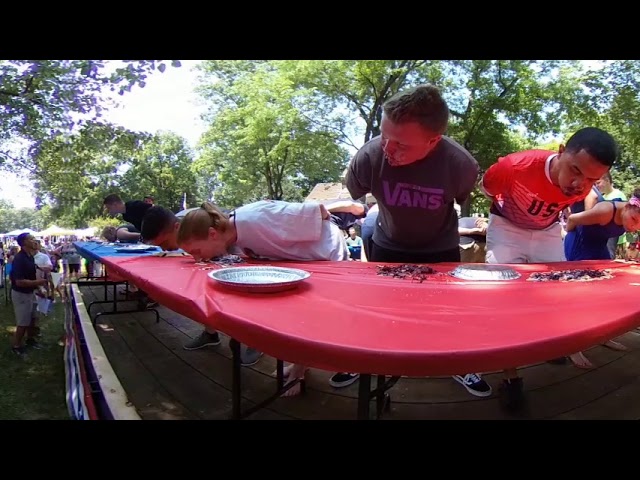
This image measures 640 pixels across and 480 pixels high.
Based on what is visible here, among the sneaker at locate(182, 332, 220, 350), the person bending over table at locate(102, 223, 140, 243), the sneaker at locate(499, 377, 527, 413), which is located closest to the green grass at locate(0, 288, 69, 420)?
the sneaker at locate(182, 332, 220, 350)

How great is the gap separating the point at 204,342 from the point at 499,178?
215 cm

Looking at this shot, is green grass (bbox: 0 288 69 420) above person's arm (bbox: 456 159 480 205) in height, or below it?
below

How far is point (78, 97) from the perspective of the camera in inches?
263

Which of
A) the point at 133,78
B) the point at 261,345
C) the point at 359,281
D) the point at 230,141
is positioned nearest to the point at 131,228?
the point at 133,78

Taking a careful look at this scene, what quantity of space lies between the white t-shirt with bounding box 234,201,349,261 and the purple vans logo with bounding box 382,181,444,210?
0.42 meters

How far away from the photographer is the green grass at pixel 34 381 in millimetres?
3963

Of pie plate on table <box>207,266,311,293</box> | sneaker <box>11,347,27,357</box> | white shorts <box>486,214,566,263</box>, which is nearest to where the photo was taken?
pie plate on table <box>207,266,311,293</box>

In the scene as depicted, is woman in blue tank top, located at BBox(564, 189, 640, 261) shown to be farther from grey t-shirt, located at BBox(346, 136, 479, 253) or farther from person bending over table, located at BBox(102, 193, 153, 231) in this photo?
person bending over table, located at BBox(102, 193, 153, 231)

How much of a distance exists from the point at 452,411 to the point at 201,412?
105cm

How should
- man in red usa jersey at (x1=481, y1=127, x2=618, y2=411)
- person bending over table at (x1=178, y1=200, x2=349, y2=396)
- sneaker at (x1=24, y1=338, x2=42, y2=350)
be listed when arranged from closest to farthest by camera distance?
man in red usa jersey at (x1=481, y1=127, x2=618, y2=411)
person bending over table at (x1=178, y1=200, x2=349, y2=396)
sneaker at (x1=24, y1=338, x2=42, y2=350)

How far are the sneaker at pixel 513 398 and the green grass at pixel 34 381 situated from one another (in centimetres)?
362

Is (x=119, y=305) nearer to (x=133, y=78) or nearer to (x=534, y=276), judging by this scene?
(x=133, y=78)

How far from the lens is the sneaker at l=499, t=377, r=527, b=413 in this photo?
1636mm

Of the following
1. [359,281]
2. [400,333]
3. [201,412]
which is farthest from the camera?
[201,412]
